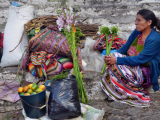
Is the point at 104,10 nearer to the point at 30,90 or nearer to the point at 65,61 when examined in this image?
the point at 65,61

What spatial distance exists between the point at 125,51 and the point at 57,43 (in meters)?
1.23

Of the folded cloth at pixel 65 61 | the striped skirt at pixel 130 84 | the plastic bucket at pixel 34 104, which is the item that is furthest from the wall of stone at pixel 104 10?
the plastic bucket at pixel 34 104

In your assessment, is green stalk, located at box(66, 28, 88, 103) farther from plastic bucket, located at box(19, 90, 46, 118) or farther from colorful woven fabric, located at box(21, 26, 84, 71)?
colorful woven fabric, located at box(21, 26, 84, 71)

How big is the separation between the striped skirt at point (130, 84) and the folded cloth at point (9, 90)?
148cm

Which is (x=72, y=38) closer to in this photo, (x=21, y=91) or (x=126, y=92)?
(x=21, y=91)

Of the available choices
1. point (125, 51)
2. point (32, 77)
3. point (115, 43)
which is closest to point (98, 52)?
point (115, 43)

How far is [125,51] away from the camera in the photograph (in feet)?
8.46

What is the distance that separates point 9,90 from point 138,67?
2097 millimetres

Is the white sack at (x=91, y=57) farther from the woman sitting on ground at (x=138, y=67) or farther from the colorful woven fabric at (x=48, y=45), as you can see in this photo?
the woman sitting on ground at (x=138, y=67)

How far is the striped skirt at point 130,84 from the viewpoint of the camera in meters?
2.20

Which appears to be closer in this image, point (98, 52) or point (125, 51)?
point (125, 51)

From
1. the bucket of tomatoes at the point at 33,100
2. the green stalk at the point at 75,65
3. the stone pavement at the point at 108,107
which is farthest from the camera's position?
the green stalk at the point at 75,65

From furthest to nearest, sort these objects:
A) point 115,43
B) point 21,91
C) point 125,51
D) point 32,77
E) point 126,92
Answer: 1. point 115,43
2. point 32,77
3. point 125,51
4. point 126,92
5. point 21,91

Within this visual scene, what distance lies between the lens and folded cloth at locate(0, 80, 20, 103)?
94.3 inches
